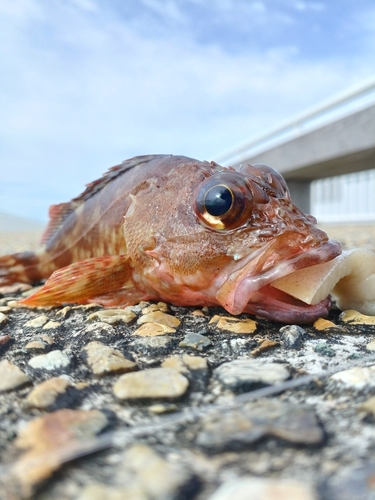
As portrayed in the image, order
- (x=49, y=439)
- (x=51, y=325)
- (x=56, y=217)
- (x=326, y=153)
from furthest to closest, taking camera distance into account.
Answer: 1. (x=326, y=153)
2. (x=56, y=217)
3. (x=51, y=325)
4. (x=49, y=439)

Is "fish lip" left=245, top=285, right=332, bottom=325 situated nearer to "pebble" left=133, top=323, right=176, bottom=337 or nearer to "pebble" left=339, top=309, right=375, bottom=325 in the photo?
"pebble" left=339, top=309, right=375, bottom=325

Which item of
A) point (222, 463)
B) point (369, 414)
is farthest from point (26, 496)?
point (369, 414)

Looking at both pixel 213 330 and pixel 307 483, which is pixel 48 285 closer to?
pixel 213 330

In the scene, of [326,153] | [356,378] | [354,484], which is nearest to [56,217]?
[356,378]

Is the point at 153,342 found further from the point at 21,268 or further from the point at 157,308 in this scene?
the point at 21,268

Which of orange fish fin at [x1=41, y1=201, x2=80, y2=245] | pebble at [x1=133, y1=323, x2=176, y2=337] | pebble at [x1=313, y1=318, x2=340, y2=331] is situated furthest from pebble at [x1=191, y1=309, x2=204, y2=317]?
orange fish fin at [x1=41, y1=201, x2=80, y2=245]

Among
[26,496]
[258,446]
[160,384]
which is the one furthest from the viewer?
[160,384]

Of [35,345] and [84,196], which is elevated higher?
[84,196]
